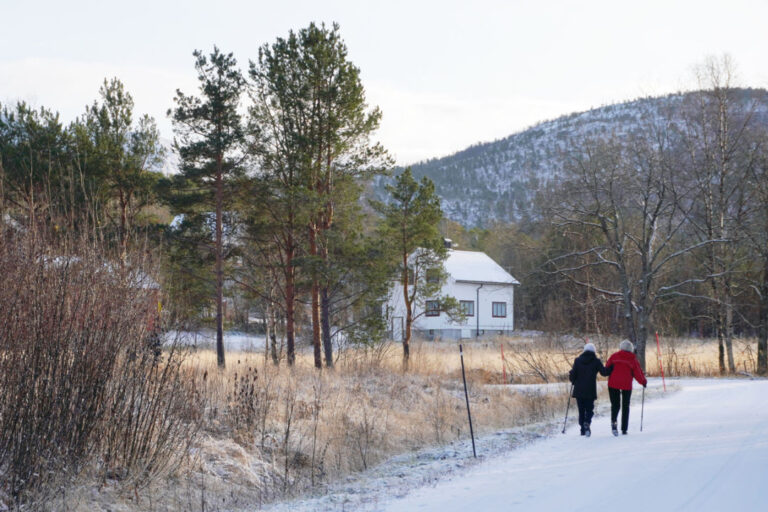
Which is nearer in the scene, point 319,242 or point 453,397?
point 453,397

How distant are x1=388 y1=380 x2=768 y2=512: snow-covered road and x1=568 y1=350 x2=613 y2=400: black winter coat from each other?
0.78 m

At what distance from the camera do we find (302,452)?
12148 mm

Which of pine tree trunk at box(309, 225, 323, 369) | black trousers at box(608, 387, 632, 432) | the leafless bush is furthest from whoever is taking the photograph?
pine tree trunk at box(309, 225, 323, 369)

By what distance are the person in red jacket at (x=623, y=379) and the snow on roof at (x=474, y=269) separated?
139 ft

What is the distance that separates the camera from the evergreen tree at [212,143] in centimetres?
2444

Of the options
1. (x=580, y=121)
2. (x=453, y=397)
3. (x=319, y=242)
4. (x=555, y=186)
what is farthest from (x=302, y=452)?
(x=580, y=121)

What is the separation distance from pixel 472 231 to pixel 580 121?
117683 mm

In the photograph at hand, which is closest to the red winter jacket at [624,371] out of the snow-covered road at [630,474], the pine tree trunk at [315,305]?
the snow-covered road at [630,474]

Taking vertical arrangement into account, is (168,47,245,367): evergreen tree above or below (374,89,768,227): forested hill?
below

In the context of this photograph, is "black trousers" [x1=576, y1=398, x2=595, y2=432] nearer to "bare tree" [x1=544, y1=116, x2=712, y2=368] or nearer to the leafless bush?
the leafless bush

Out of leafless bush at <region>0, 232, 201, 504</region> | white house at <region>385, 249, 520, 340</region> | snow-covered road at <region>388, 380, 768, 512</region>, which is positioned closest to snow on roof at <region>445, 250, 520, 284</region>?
white house at <region>385, 249, 520, 340</region>

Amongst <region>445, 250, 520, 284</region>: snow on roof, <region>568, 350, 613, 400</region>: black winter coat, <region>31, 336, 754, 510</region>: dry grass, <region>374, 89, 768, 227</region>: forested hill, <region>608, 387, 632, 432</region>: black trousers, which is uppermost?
<region>374, 89, 768, 227</region>: forested hill

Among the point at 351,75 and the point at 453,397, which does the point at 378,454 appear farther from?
the point at 351,75

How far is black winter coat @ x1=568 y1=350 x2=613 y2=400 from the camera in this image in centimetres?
1263
